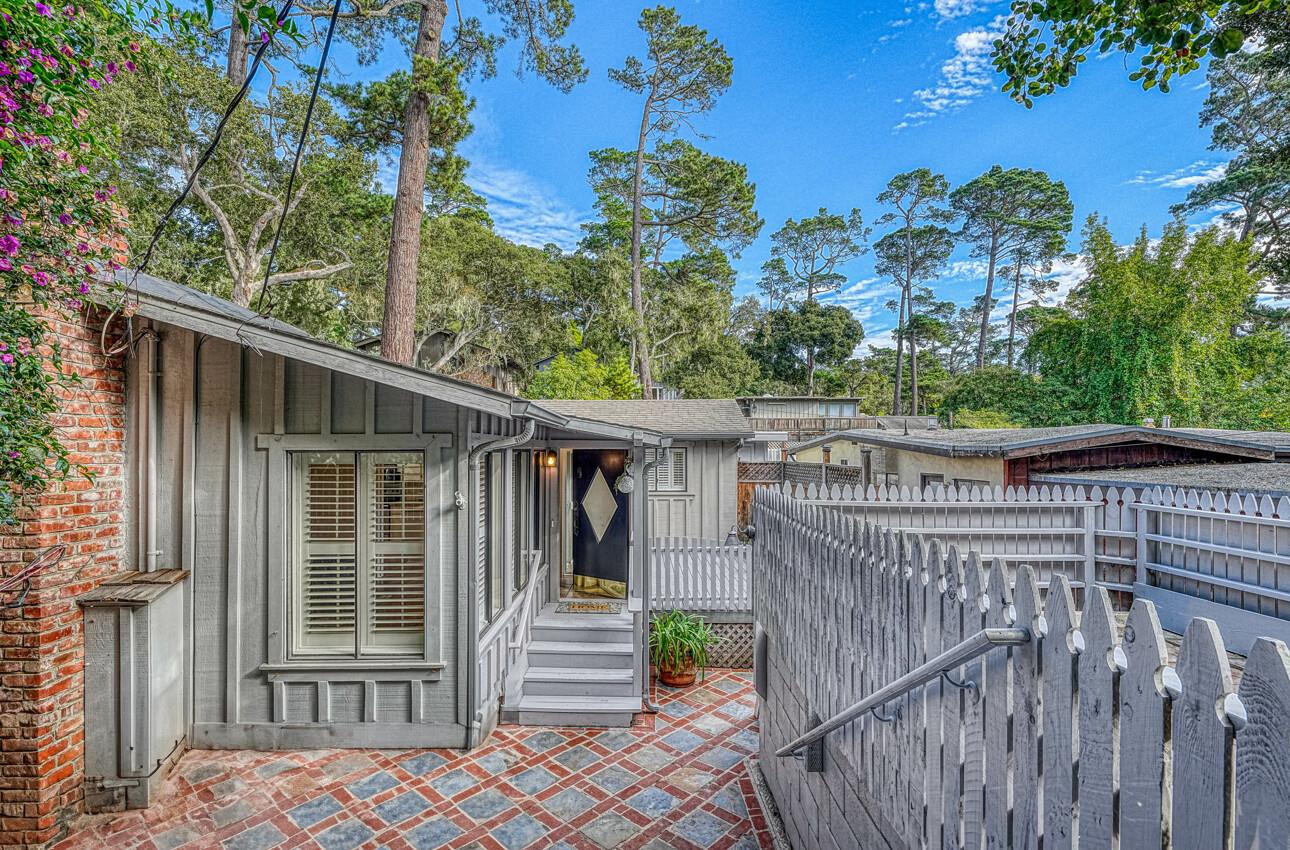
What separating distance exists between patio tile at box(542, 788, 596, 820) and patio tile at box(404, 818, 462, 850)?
0.62m

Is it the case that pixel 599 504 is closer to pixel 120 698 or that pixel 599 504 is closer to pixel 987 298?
pixel 120 698

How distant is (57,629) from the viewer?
3334 mm

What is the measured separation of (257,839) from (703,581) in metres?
4.44

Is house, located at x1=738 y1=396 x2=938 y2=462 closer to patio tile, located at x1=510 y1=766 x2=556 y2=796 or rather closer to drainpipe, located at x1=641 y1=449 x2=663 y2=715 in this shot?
drainpipe, located at x1=641 y1=449 x2=663 y2=715

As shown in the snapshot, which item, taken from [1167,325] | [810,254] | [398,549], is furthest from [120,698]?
[810,254]

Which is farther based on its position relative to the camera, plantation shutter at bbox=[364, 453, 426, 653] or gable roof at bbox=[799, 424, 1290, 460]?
gable roof at bbox=[799, 424, 1290, 460]

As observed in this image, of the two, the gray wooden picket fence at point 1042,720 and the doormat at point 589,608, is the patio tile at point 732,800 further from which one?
the doormat at point 589,608

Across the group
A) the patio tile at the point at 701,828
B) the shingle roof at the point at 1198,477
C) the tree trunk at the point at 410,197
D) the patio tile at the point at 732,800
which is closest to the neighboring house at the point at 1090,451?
the shingle roof at the point at 1198,477

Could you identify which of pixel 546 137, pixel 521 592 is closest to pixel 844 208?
pixel 546 137

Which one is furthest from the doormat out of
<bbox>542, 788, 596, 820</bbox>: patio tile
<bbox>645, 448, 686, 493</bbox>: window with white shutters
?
<bbox>645, 448, 686, 493</bbox>: window with white shutters

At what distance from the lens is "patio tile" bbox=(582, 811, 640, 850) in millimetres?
3376

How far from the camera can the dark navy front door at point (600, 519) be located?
6.91 meters

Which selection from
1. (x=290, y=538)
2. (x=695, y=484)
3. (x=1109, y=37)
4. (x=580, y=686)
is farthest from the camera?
(x=695, y=484)

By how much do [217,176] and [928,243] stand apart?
32637 millimetres
